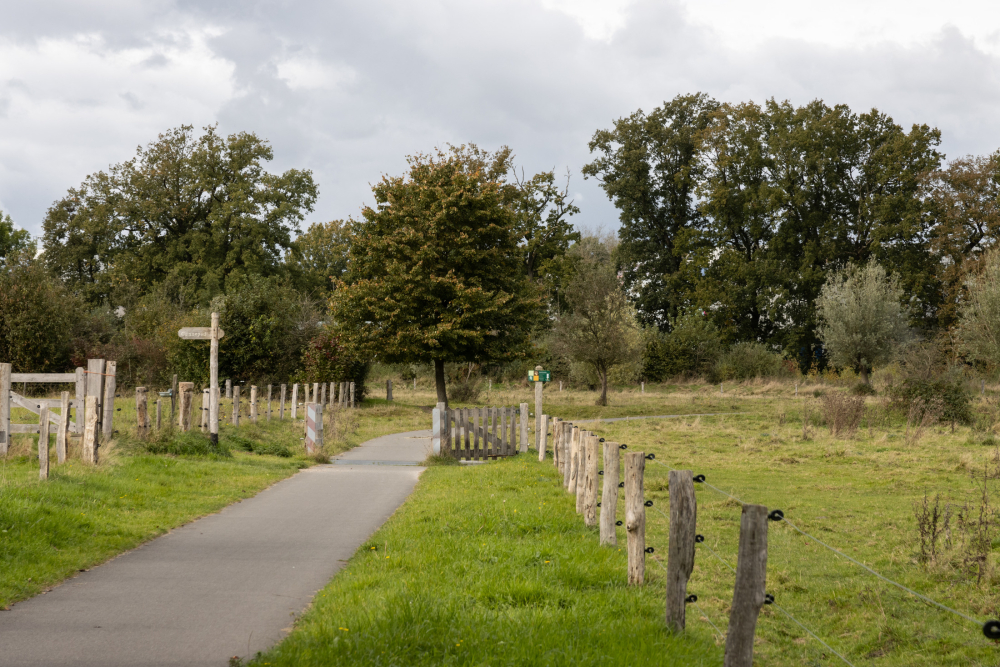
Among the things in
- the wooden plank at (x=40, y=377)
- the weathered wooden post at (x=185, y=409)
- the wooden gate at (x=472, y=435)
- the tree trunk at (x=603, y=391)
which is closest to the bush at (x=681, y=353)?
the tree trunk at (x=603, y=391)

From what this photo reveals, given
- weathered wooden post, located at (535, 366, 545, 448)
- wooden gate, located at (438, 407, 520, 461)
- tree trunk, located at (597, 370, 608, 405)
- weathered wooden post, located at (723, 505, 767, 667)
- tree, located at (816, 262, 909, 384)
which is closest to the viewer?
weathered wooden post, located at (723, 505, 767, 667)

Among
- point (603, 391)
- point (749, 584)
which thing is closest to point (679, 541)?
point (749, 584)

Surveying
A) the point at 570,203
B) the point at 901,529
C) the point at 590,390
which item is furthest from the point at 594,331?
the point at 901,529

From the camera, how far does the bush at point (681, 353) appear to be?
198 ft

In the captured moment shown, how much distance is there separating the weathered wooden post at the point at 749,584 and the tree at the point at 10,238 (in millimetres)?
73523

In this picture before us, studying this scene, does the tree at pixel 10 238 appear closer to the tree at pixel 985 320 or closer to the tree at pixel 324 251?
the tree at pixel 324 251

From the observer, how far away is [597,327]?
153 feet

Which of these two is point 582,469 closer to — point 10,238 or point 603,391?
point 603,391

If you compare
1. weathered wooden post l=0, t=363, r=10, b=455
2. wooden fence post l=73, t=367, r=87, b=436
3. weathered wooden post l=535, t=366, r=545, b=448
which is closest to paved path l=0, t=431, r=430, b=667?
wooden fence post l=73, t=367, r=87, b=436

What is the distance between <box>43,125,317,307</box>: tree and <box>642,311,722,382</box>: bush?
27.5 metres

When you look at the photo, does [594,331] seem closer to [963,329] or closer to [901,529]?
[963,329]

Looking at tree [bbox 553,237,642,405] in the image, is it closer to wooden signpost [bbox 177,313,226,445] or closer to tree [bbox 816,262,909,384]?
tree [bbox 816,262,909,384]

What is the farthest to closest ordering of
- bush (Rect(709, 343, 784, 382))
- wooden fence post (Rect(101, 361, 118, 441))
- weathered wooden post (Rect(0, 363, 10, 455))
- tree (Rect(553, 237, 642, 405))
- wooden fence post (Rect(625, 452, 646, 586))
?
bush (Rect(709, 343, 784, 382)) → tree (Rect(553, 237, 642, 405)) → wooden fence post (Rect(101, 361, 118, 441)) → weathered wooden post (Rect(0, 363, 10, 455)) → wooden fence post (Rect(625, 452, 646, 586))

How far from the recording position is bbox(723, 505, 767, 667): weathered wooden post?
499cm
